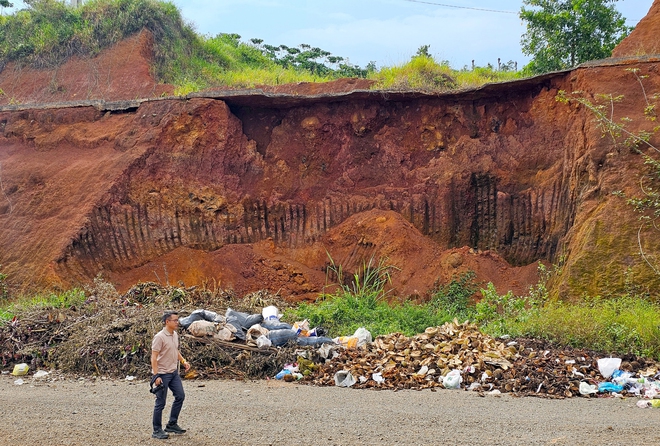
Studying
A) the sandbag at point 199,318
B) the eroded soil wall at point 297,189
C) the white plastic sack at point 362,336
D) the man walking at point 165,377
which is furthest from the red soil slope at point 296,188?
the man walking at point 165,377

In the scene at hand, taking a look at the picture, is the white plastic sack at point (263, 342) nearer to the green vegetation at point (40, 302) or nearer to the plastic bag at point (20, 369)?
the plastic bag at point (20, 369)

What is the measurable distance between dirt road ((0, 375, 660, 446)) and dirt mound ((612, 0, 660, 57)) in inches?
285

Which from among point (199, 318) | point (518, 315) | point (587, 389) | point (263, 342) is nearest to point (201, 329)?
point (199, 318)

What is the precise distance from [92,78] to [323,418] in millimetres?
16268

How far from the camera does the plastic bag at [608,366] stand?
24.5 ft

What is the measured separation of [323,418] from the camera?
6328 mm

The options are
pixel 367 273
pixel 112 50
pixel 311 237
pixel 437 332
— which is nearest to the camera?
pixel 437 332

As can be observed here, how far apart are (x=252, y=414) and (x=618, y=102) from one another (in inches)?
304

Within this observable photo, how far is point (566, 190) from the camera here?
1191cm

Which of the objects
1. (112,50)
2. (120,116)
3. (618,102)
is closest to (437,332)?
(618,102)

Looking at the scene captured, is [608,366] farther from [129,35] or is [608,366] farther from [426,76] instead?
[129,35]

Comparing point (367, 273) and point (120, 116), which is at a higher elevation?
point (120, 116)

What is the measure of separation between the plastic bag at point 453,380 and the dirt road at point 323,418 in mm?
177

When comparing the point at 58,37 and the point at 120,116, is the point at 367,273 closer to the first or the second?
the point at 120,116
